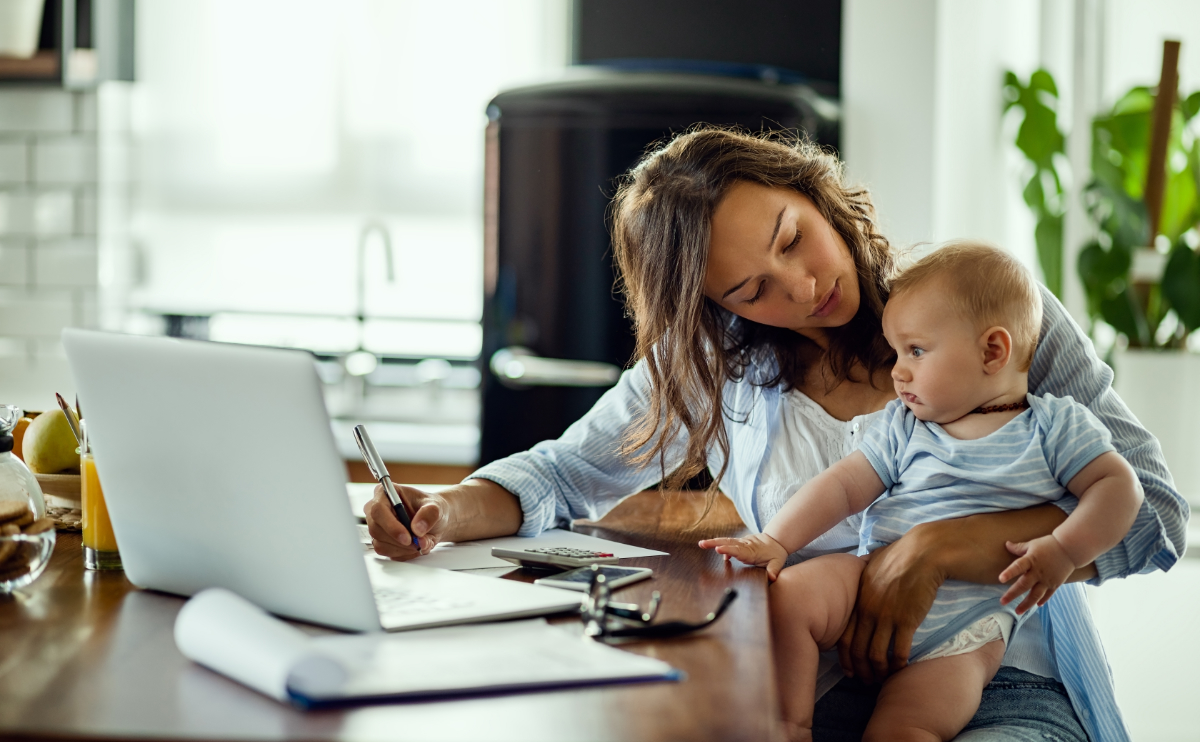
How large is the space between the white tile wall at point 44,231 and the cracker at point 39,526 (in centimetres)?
247

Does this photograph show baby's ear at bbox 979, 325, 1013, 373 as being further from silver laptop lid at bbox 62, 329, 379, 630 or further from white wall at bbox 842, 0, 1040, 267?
white wall at bbox 842, 0, 1040, 267

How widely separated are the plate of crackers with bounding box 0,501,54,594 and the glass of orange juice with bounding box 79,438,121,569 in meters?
0.07

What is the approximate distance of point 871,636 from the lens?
45.3 inches

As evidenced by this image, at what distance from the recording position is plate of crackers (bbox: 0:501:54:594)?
2.99ft

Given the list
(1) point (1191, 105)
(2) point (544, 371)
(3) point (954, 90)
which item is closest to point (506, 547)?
(2) point (544, 371)

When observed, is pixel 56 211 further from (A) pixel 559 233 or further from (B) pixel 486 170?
(A) pixel 559 233

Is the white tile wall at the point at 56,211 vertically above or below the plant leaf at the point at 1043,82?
below

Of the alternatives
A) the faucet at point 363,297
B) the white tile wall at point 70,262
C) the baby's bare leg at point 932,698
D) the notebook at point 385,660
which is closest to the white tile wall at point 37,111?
the white tile wall at point 70,262

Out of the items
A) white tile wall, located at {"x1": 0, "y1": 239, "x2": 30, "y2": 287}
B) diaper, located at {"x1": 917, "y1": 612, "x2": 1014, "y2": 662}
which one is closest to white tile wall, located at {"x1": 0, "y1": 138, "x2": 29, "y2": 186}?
white tile wall, located at {"x1": 0, "y1": 239, "x2": 30, "y2": 287}

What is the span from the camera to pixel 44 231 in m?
3.19

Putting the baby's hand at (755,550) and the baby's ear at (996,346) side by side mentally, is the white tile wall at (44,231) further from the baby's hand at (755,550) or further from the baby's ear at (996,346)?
the baby's ear at (996,346)

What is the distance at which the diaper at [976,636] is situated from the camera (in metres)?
1.16

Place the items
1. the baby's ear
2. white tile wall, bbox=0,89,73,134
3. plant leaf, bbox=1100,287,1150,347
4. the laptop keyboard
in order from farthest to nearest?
white tile wall, bbox=0,89,73,134 < plant leaf, bbox=1100,287,1150,347 < the baby's ear < the laptop keyboard

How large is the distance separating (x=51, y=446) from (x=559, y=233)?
1518 mm
